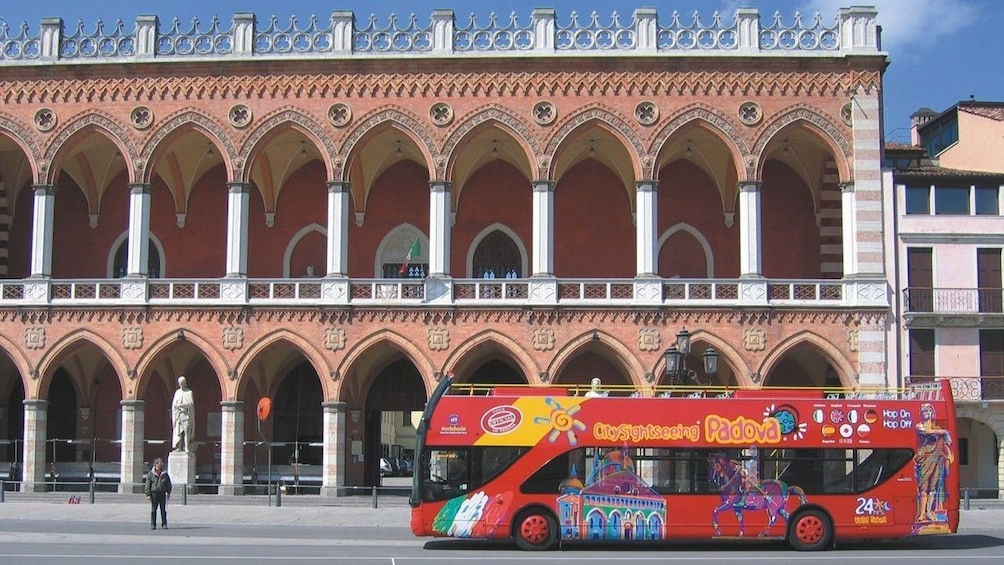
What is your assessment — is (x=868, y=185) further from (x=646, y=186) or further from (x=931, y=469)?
(x=931, y=469)

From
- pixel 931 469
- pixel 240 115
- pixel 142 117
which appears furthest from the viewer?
pixel 142 117

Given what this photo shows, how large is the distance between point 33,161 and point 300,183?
24.8 feet

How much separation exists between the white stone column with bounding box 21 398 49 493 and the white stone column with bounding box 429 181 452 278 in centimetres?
1134

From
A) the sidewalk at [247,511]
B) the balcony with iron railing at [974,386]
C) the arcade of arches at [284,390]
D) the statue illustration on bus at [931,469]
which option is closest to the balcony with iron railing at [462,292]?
the arcade of arches at [284,390]

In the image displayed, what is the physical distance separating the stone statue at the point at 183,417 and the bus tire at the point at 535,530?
14013mm

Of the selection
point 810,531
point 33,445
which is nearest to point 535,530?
point 810,531

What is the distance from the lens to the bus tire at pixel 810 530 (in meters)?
21.4

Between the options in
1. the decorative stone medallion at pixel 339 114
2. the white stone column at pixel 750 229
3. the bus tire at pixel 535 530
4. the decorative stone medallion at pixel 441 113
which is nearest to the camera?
the bus tire at pixel 535 530

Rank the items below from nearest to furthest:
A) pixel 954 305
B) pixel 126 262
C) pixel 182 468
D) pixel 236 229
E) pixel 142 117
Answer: pixel 182 468 → pixel 954 305 → pixel 236 229 → pixel 142 117 → pixel 126 262

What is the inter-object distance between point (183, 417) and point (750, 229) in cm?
1559

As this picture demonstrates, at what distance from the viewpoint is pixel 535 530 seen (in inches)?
834

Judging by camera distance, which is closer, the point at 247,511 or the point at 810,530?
the point at 810,530

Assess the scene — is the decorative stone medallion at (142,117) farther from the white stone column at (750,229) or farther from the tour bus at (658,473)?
Result: the tour bus at (658,473)

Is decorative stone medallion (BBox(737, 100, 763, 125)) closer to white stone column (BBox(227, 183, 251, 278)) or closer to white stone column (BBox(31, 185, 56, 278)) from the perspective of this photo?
white stone column (BBox(227, 183, 251, 278))
